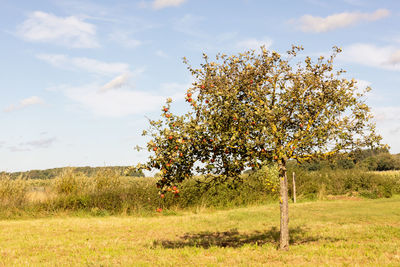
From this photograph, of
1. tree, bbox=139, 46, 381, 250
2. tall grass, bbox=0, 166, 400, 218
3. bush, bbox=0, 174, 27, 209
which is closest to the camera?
tree, bbox=139, 46, 381, 250

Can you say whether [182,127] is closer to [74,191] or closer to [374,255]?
[374,255]

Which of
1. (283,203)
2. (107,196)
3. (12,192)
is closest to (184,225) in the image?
(283,203)

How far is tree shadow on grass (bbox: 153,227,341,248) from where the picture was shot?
12.1 metres

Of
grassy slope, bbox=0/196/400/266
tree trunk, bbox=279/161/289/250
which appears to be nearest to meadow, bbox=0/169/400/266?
grassy slope, bbox=0/196/400/266

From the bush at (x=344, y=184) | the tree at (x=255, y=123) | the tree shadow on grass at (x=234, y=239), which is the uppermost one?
the tree at (x=255, y=123)

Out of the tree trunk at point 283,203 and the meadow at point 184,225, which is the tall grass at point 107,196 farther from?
the tree trunk at point 283,203

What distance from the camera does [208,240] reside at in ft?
42.1

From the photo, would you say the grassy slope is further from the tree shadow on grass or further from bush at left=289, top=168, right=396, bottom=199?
bush at left=289, top=168, right=396, bottom=199

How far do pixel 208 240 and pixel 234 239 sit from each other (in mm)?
913

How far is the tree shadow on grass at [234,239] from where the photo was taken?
476 inches

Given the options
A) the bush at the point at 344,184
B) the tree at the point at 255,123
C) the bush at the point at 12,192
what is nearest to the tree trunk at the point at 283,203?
the tree at the point at 255,123

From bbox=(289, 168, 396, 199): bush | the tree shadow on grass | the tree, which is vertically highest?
the tree

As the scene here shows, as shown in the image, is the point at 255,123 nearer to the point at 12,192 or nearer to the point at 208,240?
the point at 208,240

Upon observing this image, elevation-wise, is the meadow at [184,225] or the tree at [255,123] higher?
the tree at [255,123]
